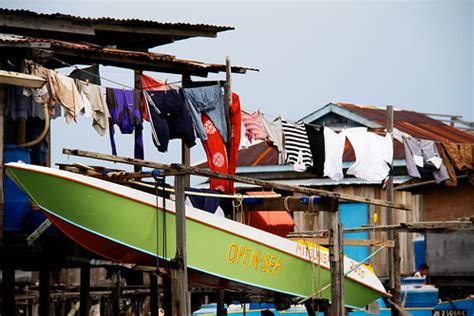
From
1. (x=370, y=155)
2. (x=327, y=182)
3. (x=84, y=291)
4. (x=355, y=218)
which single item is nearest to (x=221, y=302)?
(x=84, y=291)

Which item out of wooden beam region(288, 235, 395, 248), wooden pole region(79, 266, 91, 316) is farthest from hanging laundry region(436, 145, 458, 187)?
wooden pole region(79, 266, 91, 316)

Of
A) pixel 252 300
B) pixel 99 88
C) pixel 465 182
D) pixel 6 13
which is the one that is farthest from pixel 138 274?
pixel 465 182

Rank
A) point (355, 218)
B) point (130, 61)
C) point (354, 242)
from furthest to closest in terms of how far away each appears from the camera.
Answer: point (355, 218) < point (354, 242) < point (130, 61)

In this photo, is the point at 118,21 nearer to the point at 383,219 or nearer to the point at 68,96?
the point at 68,96

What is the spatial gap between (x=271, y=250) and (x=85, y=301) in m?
4.04

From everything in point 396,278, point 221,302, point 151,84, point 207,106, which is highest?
point 151,84

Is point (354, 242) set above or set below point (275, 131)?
below

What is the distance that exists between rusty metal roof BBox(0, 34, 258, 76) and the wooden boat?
2.09 m

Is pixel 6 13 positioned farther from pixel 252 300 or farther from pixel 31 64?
pixel 252 300

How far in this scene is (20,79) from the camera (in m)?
17.6

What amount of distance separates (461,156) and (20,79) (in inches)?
479

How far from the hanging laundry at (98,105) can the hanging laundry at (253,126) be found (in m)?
3.46

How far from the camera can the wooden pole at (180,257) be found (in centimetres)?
1739

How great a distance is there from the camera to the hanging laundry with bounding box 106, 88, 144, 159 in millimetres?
20984
